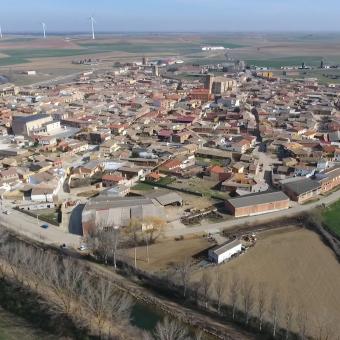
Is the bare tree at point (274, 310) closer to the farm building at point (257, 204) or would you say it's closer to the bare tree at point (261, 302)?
the bare tree at point (261, 302)

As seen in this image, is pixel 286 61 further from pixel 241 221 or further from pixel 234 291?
pixel 234 291

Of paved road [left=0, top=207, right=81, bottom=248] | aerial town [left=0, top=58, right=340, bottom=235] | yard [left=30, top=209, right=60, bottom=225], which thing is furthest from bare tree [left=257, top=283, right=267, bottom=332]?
yard [left=30, top=209, right=60, bottom=225]

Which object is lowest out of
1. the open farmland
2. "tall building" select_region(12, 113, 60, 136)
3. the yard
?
the open farmland

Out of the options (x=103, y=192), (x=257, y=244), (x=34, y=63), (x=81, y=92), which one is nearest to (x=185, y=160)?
(x=103, y=192)

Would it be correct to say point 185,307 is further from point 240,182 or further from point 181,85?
point 181,85

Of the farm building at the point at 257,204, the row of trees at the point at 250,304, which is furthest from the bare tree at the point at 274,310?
the farm building at the point at 257,204

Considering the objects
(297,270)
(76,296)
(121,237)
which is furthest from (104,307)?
(297,270)

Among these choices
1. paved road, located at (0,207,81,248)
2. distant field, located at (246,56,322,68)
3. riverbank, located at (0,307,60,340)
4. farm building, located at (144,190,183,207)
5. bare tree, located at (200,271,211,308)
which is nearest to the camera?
riverbank, located at (0,307,60,340)

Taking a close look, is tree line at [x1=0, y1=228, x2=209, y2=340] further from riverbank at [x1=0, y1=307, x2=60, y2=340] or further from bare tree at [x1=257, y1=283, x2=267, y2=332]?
bare tree at [x1=257, y1=283, x2=267, y2=332]
